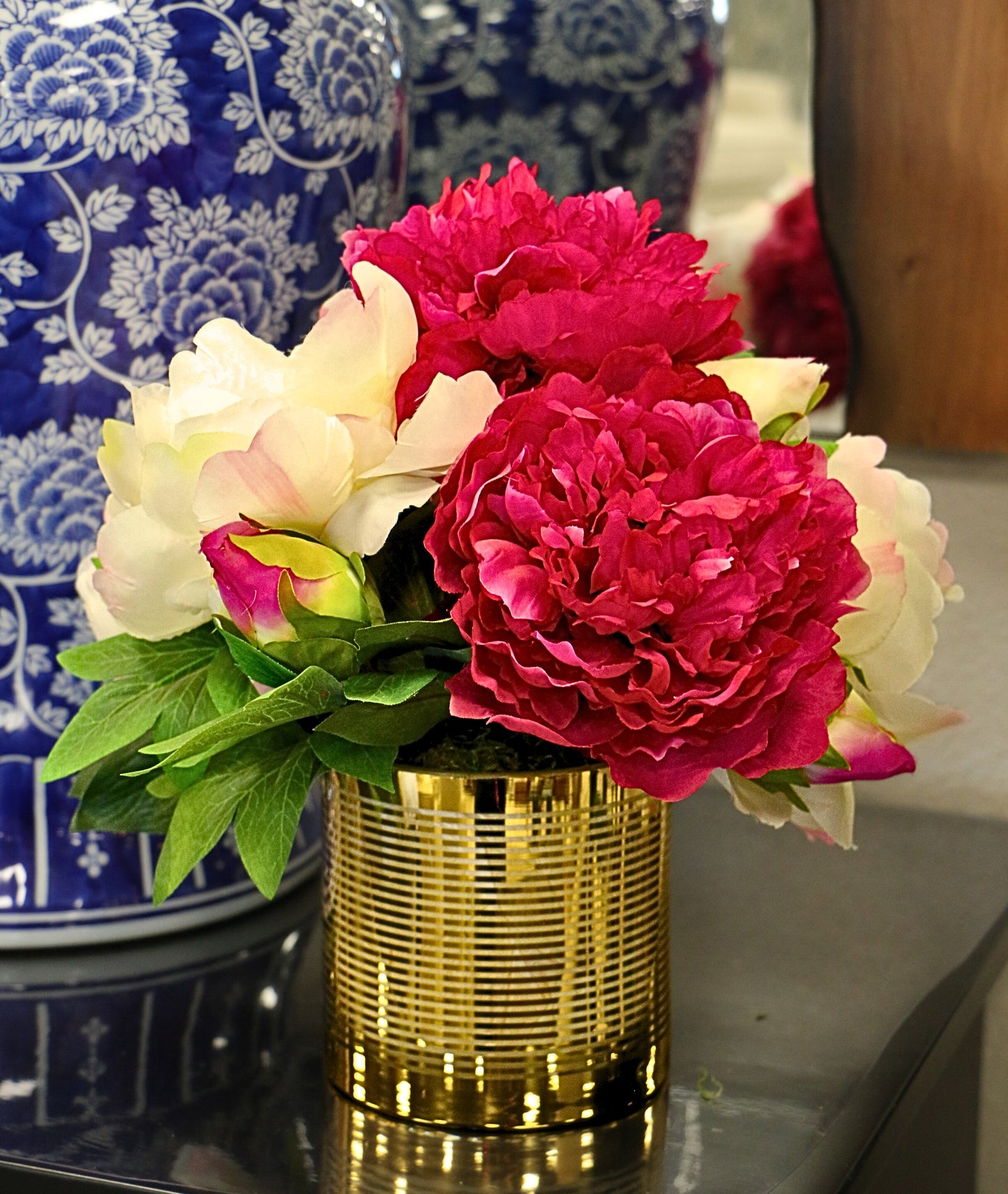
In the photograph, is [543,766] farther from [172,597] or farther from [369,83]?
[369,83]

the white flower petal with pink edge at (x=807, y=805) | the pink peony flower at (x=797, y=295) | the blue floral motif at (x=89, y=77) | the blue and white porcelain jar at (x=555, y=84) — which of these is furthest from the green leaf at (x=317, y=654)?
the pink peony flower at (x=797, y=295)

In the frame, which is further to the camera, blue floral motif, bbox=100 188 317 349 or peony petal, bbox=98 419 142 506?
blue floral motif, bbox=100 188 317 349

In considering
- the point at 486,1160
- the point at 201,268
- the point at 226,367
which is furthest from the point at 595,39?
the point at 486,1160

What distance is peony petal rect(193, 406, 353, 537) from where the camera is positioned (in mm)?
376

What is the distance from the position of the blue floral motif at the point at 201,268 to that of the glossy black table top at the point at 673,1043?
9.1 inches

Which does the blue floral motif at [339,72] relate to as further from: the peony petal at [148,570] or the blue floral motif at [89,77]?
the peony petal at [148,570]

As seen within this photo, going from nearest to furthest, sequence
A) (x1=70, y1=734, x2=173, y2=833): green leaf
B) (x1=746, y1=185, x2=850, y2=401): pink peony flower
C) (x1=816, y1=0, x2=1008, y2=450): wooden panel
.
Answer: (x1=70, y1=734, x2=173, y2=833): green leaf, (x1=816, y1=0, x2=1008, y2=450): wooden panel, (x1=746, y1=185, x2=850, y2=401): pink peony flower

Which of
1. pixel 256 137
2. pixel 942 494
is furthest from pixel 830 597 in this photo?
pixel 942 494

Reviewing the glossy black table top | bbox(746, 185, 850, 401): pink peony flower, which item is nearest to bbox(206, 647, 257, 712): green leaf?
the glossy black table top

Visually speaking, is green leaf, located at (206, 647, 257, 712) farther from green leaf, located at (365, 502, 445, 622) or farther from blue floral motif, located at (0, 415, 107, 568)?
blue floral motif, located at (0, 415, 107, 568)

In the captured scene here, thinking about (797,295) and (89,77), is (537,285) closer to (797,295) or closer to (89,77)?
(89,77)

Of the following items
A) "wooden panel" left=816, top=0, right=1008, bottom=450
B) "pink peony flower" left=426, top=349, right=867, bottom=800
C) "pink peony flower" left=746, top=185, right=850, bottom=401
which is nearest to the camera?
"pink peony flower" left=426, top=349, right=867, bottom=800

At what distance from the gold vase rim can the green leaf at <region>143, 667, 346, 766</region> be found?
4 centimetres

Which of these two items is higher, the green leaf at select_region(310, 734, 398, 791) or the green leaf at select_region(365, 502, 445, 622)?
the green leaf at select_region(365, 502, 445, 622)
